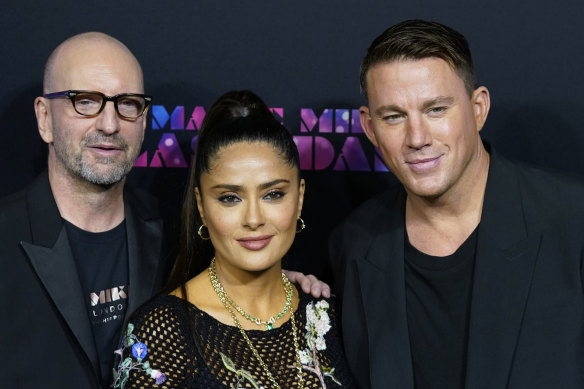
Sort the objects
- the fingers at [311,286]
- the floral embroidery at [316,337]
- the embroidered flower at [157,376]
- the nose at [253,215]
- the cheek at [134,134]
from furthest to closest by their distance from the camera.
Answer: the cheek at [134,134], the fingers at [311,286], the floral embroidery at [316,337], the nose at [253,215], the embroidered flower at [157,376]

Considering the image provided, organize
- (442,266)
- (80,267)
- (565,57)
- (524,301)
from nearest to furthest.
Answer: (524,301), (442,266), (80,267), (565,57)

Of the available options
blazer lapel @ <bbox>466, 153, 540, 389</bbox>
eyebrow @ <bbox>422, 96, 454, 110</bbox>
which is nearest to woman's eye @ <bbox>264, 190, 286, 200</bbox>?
eyebrow @ <bbox>422, 96, 454, 110</bbox>

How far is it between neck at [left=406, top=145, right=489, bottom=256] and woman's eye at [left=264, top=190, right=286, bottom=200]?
0.51 m

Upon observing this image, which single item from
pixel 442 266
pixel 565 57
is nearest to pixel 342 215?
pixel 442 266

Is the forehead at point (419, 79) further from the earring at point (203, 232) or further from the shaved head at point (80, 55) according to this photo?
the shaved head at point (80, 55)

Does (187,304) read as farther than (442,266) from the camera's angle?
No

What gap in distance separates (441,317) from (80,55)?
4.93 feet

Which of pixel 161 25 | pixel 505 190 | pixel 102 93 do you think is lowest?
pixel 505 190

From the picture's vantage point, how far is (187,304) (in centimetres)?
226

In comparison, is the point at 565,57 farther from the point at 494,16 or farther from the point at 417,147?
the point at 417,147

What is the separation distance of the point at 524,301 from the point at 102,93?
1.51m

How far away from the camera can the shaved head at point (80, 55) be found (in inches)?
105

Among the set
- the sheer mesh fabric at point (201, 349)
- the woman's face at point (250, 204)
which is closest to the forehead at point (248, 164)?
the woman's face at point (250, 204)

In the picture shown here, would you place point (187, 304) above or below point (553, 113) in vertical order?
below
